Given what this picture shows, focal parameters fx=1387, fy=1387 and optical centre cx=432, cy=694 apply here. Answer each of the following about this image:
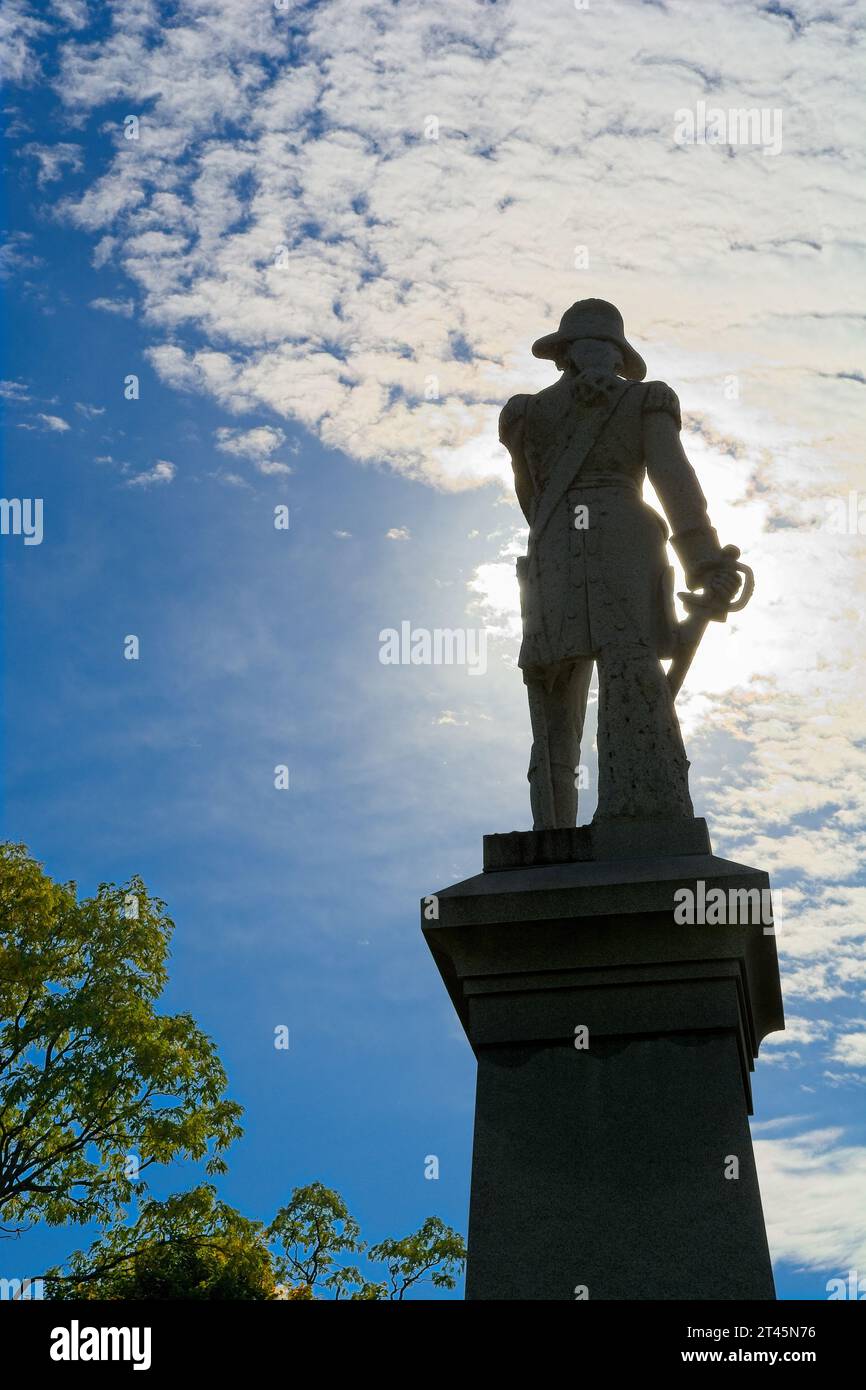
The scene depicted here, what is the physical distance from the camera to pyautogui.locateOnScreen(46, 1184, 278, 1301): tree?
66.2 feet

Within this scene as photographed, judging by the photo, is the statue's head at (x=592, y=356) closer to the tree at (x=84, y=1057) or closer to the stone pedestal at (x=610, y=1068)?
the stone pedestal at (x=610, y=1068)

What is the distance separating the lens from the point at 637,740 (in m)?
7.22

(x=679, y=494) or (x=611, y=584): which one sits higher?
(x=679, y=494)

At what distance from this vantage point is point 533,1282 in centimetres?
609

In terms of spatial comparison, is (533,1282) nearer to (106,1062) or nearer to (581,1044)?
(581,1044)

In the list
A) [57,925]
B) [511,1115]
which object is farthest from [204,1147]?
[511,1115]

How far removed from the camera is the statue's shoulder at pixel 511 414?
26.9ft

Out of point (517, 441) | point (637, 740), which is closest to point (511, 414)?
point (517, 441)

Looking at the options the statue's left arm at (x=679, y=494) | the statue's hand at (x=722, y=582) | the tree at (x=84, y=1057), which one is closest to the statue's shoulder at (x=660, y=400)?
the statue's left arm at (x=679, y=494)

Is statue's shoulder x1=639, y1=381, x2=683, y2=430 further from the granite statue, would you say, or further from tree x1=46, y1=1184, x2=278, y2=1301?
tree x1=46, y1=1184, x2=278, y2=1301

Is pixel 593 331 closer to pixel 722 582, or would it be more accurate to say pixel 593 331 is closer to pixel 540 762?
pixel 722 582

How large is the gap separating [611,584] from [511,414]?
1.36 meters
